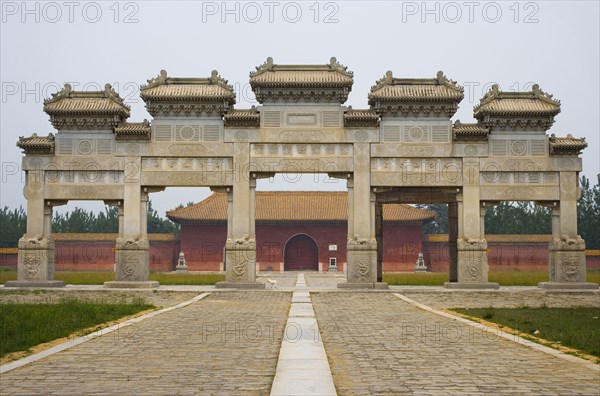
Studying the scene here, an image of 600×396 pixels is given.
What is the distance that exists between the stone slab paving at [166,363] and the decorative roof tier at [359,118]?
13.2m

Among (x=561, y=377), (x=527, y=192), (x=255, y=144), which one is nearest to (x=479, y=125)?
(x=527, y=192)

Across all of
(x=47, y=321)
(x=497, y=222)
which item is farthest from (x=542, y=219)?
(x=47, y=321)

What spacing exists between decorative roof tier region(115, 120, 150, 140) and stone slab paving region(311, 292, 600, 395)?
14157mm

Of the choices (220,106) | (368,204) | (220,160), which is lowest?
(368,204)

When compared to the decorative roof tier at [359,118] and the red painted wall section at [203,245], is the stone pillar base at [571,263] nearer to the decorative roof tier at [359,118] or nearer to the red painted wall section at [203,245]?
the decorative roof tier at [359,118]

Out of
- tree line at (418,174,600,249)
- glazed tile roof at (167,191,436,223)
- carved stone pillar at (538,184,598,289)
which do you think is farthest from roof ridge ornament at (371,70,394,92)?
tree line at (418,174,600,249)

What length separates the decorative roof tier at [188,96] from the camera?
24.6m

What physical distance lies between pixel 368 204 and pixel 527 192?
5.65 m

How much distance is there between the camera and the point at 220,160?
968 inches

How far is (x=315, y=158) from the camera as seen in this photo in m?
24.5

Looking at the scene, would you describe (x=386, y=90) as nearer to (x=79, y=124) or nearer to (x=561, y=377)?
(x=79, y=124)

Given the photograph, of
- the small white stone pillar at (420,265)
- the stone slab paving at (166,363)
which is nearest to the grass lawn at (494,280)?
the small white stone pillar at (420,265)

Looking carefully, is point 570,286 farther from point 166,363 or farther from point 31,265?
point 166,363

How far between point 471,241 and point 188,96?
443 inches
